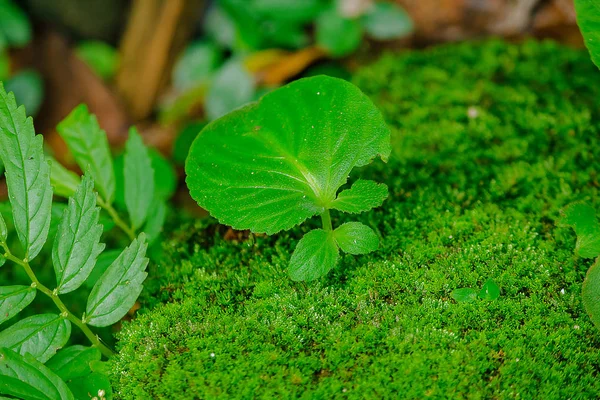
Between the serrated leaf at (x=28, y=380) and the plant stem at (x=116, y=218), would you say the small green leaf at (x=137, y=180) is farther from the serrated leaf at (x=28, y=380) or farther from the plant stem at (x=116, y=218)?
the serrated leaf at (x=28, y=380)

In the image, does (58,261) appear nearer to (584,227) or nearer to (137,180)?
(137,180)

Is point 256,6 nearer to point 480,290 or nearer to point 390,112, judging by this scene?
point 390,112

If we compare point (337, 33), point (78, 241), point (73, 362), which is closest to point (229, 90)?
point (337, 33)

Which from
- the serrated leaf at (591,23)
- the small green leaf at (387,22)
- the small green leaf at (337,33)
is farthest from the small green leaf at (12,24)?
the serrated leaf at (591,23)

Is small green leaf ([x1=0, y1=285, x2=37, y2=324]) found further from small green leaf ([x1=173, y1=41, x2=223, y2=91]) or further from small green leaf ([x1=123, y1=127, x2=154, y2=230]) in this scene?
small green leaf ([x1=173, y1=41, x2=223, y2=91])

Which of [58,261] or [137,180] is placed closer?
[58,261]

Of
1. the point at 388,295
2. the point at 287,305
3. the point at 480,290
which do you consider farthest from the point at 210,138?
the point at 480,290
